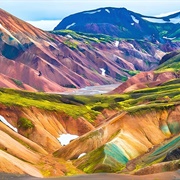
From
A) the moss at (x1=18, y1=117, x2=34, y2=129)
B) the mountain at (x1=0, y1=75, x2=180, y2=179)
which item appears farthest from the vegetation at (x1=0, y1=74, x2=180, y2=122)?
the moss at (x1=18, y1=117, x2=34, y2=129)

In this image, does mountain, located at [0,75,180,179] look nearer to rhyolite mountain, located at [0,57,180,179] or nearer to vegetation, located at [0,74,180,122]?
rhyolite mountain, located at [0,57,180,179]

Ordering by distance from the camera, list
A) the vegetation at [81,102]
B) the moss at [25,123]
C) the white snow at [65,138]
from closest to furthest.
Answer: the moss at [25,123]
the white snow at [65,138]
the vegetation at [81,102]

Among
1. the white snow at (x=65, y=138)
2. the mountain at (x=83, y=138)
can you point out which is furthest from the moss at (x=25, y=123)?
the white snow at (x=65, y=138)

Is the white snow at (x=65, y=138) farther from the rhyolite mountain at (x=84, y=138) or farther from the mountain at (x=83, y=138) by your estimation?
the rhyolite mountain at (x=84, y=138)

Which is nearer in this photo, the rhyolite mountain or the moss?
the rhyolite mountain

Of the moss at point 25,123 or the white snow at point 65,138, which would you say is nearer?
the moss at point 25,123

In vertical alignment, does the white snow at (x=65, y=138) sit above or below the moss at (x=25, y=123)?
below

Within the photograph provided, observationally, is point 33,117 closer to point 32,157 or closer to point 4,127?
point 4,127

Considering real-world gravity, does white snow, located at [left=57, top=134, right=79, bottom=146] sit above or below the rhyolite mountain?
below

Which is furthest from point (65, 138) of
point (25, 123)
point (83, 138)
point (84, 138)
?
point (84, 138)

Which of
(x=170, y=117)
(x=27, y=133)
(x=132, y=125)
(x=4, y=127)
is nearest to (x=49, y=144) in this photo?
(x=27, y=133)

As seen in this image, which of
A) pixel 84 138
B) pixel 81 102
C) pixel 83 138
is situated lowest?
pixel 81 102

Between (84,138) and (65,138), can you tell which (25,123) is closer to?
(65,138)
